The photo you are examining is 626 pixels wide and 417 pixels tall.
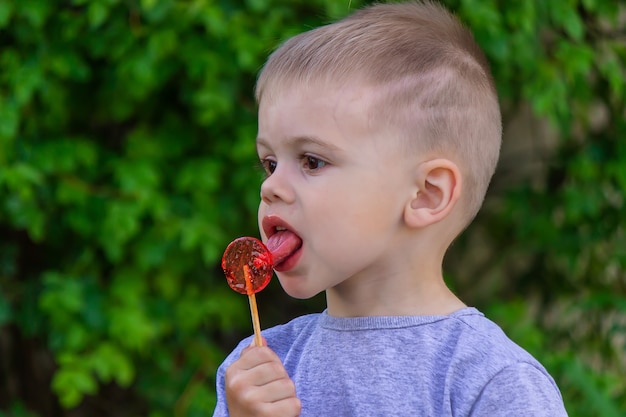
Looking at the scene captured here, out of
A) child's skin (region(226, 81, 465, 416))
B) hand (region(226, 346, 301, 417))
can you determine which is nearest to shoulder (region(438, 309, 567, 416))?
child's skin (region(226, 81, 465, 416))

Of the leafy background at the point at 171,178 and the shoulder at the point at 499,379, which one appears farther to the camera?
the leafy background at the point at 171,178

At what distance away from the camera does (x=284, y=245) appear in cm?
157

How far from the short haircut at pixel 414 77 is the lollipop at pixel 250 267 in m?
0.25

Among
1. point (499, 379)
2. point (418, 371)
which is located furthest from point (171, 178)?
point (499, 379)

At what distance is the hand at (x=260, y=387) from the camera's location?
4.90 ft

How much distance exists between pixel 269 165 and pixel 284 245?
159 mm

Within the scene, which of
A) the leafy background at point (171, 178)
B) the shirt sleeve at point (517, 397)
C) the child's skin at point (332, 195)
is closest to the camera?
the shirt sleeve at point (517, 397)

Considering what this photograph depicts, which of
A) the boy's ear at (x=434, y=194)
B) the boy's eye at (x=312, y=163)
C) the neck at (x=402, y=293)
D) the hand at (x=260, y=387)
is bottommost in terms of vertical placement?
the hand at (x=260, y=387)

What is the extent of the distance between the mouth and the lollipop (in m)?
0.02

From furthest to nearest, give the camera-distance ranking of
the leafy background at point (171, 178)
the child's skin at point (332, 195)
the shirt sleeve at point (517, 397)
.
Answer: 1. the leafy background at point (171, 178)
2. the child's skin at point (332, 195)
3. the shirt sleeve at point (517, 397)

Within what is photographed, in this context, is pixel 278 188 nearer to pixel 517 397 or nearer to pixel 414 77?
pixel 414 77

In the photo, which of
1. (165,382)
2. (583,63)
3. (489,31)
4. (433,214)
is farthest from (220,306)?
(433,214)

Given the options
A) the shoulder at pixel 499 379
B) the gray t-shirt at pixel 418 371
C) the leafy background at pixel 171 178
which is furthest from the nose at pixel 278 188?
the leafy background at pixel 171 178

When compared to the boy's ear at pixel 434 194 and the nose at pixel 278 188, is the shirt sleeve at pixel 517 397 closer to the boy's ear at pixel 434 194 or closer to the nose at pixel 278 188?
the boy's ear at pixel 434 194
